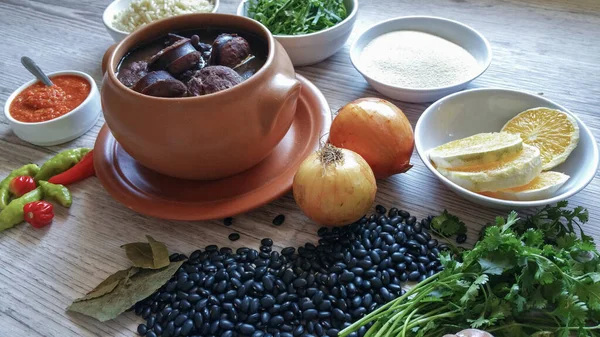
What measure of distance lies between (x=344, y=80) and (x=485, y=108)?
40 centimetres

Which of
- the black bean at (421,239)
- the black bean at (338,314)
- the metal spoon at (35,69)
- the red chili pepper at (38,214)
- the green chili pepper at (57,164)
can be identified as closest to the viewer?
the black bean at (338,314)

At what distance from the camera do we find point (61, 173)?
118 centimetres

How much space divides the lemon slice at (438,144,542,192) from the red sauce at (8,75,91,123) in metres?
0.97

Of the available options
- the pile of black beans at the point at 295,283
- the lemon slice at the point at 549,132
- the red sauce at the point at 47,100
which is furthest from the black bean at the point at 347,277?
the red sauce at the point at 47,100

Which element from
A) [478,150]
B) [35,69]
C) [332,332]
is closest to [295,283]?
[332,332]

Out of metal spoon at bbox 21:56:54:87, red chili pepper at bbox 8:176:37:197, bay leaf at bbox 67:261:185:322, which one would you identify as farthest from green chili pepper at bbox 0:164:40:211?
bay leaf at bbox 67:261:185:322

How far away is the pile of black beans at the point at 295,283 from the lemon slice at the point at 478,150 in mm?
135

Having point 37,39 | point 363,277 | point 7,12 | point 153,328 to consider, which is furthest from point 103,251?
point 7,12

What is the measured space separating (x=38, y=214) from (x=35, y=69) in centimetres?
46

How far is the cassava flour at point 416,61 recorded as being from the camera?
1.27 metres

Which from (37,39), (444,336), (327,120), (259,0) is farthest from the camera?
(37,39)

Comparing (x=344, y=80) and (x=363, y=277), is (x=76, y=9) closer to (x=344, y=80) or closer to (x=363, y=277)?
(x=344, y=80)

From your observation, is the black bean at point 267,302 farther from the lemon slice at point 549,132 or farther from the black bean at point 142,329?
the lemon slice at point 549,132

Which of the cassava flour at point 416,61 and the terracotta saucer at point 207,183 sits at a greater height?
the cassava flour at point 416,61
